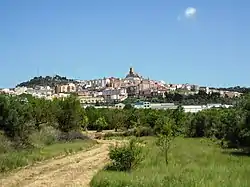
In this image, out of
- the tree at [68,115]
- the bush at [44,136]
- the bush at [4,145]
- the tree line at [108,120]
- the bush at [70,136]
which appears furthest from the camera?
the tree at [68,115]

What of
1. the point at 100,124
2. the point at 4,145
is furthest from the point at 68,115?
the point at 100,124

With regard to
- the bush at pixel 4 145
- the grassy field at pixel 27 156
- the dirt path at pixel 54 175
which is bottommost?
the dirt path at pixel 54 175

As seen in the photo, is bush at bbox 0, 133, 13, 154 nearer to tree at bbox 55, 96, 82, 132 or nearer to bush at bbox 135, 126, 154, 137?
tree at bbox 55, 96, 82, 132

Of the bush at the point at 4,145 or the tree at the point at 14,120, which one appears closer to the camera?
the bush at the point at 4,145

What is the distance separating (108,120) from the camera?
114 meters

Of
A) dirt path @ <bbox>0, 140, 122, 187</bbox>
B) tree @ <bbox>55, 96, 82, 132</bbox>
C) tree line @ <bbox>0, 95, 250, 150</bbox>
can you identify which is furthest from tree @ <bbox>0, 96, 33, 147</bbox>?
tree @ <bbox>55, 96, 82, 132</bbox>

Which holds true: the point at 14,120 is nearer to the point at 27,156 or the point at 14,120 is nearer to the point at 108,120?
the point at 27,156

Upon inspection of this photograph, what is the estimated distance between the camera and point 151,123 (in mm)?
95750

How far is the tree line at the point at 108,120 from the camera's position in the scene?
1686 inches

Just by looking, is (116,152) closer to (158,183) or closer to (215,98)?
(158,183)

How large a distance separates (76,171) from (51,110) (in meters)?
36.2

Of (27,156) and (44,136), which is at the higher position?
(44,136)

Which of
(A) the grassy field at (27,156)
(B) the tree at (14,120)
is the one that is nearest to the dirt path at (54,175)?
(A) the grassy field at (27,156)

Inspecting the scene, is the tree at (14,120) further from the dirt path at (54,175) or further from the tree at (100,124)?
the tree at (100,124)
